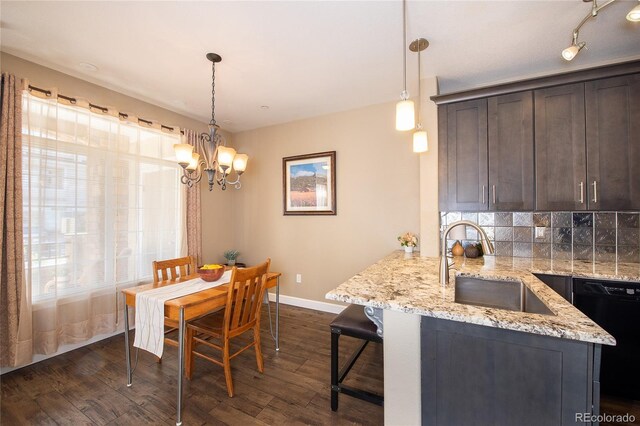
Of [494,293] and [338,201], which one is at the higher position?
[338,201]

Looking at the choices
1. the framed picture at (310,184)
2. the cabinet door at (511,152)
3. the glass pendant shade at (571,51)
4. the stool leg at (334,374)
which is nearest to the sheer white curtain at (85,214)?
the framed picture at (310,184)

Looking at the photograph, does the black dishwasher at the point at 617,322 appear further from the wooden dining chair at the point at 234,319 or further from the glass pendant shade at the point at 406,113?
the wooden dining chair at the point at 234,319

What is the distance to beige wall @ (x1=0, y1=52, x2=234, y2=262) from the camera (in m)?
2.25

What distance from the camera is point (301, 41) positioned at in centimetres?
199

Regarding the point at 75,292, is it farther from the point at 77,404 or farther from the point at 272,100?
the point at 272,100

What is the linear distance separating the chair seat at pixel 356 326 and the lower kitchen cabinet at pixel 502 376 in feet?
1.56

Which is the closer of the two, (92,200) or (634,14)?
(634,14)

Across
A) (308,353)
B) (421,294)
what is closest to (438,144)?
(421,294)

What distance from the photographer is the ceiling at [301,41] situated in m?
1.69

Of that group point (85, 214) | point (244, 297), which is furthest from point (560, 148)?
point (85, 214)

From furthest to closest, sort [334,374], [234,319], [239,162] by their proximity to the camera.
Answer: [239,162]
[234,319]
[334,374]

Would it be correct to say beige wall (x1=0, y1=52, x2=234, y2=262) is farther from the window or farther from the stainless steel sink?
the stainless steel sink

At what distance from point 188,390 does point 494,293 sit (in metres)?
2.33

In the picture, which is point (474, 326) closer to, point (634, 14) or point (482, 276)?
point (482, 276)
